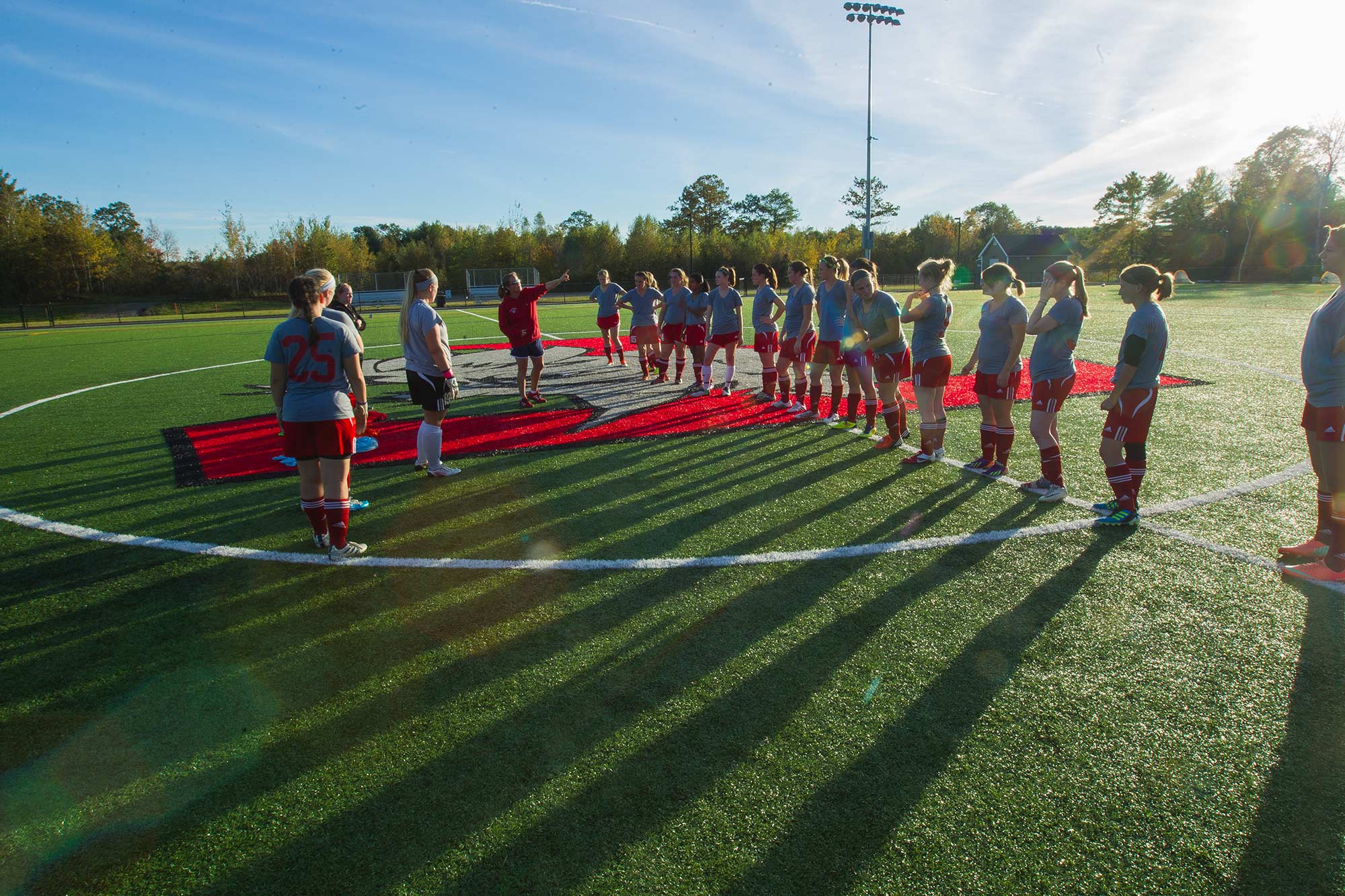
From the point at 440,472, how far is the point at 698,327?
5744 millimetres

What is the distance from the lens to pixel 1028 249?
293 feet

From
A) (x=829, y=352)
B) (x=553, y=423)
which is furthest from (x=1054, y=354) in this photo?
(x=553, y=423)

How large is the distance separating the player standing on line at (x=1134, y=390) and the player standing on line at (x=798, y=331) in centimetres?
440

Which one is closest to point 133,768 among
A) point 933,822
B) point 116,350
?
point 933,822

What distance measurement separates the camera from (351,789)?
2916mm

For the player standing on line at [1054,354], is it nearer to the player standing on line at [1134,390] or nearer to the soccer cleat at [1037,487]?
the soccer cleat at [1037,487]

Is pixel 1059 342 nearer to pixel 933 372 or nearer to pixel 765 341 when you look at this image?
pixel 933 372

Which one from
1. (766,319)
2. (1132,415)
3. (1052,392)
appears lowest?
(1132,415)

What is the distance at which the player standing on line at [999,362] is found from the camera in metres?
6.47

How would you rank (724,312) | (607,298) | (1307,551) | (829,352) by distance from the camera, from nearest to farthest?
(1307,551) < (829,352) < (724,312) < (607,298)

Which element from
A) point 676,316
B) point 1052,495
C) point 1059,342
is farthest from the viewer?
point 676,316

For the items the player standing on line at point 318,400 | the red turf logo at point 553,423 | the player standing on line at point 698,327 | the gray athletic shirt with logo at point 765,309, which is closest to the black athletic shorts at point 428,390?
the red turf logo at point 553,423

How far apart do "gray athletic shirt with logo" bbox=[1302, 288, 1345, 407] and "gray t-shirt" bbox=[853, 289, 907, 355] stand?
3.46 metres

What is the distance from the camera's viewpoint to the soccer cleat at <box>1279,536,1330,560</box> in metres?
4.82
